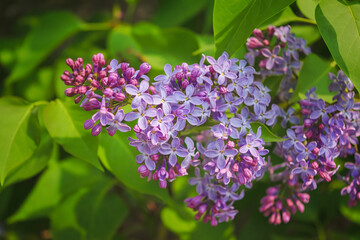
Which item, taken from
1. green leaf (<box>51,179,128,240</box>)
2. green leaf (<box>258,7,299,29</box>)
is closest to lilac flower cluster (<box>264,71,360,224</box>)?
green leaf (<box>258,7,299,29</box>)

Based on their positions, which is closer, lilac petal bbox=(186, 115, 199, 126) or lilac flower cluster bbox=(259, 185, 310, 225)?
lilac petal bbox=(186, 115, 199, 126)

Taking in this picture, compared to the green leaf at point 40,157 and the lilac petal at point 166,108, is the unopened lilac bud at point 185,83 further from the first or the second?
the green leaf at point 40,157

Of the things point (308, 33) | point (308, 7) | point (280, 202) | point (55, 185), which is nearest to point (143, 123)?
point (280, 202)

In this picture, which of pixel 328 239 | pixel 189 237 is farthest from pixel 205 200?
pixel 328 239

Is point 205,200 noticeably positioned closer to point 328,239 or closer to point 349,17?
point 349,17

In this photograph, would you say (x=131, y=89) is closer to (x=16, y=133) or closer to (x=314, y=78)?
(x=16, y=133)

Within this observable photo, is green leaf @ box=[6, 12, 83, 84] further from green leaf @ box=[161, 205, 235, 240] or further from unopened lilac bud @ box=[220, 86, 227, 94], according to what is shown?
unopened lilac bud @ box=[220, 86, 227, 94]
